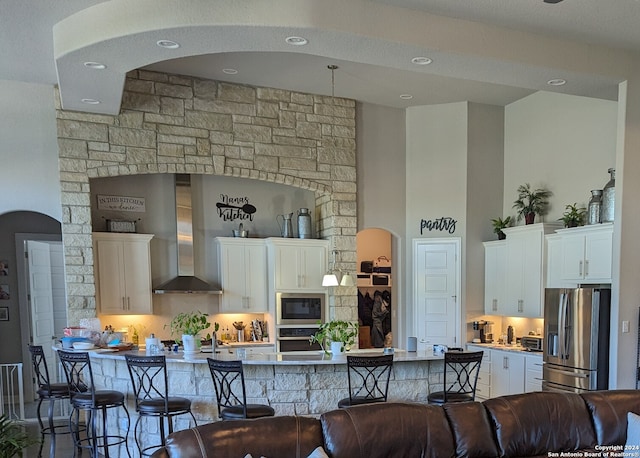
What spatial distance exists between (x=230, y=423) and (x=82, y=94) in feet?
13.6

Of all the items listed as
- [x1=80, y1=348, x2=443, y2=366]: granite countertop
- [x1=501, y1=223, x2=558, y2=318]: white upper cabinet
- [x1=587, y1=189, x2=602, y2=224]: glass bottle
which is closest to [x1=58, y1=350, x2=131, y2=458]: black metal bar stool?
[x1=80, y1=348, x2=443, y2=366]: granite countertop

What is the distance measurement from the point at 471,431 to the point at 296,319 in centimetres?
416

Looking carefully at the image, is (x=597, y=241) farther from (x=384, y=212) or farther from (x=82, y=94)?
(x=82, y=94)

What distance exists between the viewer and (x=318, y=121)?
698cm

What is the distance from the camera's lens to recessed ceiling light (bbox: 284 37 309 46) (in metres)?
3.73

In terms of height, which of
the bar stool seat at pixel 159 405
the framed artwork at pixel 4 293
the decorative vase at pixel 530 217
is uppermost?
the decorative vase at pixel 530 217

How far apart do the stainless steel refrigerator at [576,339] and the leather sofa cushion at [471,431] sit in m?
2.55

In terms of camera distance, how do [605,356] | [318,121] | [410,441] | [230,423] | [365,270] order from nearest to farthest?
[230,423]
[410,441]
[605,356]
[318,121]
[365,270]

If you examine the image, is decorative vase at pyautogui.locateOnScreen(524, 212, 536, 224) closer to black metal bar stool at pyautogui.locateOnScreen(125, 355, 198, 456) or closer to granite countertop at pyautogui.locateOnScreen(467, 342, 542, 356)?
granite countertop at pyautogui.locateOnScreen(467, 342, 542, 356)

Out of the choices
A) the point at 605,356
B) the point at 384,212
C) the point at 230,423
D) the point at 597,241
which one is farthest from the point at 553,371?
the point at 230,423

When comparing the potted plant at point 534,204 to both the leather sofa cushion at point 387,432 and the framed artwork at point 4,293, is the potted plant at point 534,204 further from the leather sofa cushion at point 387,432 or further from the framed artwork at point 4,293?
the framed artwork at point 4,293

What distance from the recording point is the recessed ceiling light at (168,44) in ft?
12.4

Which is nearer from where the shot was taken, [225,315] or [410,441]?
[410,441]

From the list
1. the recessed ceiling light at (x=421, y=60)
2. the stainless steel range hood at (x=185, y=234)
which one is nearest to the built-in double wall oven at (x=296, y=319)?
the stainless steel range hood at (x=185, y=234)
